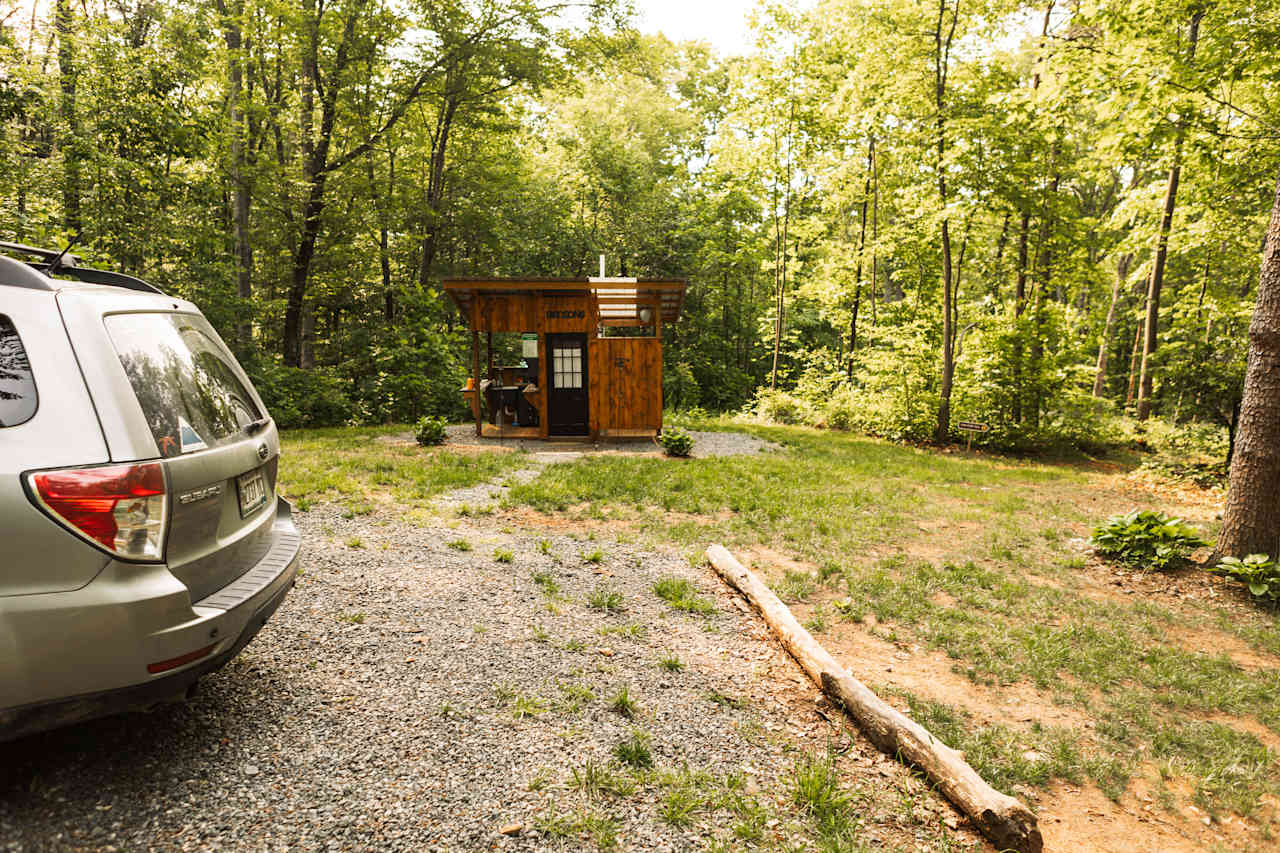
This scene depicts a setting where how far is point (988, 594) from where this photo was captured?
545 cm

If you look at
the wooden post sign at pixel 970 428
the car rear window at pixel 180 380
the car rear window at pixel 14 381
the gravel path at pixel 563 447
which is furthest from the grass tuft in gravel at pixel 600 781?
the wooden post sign at pixel 970 428

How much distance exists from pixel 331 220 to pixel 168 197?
3.68 m

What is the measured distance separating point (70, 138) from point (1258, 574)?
17.0 m

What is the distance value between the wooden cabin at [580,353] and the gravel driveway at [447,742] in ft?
28.0

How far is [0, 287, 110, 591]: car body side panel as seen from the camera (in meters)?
1.80

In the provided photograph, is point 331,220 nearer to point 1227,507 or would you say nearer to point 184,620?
point 184,620

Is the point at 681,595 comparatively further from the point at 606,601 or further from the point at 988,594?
the point at 988,594

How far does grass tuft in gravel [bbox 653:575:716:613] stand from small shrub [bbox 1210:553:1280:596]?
196 inches

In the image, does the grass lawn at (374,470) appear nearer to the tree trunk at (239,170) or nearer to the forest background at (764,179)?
the forest background at (764,179)

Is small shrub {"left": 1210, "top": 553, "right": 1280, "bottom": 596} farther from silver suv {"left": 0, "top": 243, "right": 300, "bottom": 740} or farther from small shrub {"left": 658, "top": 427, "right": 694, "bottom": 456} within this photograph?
silver suv {"left": 0, "top": 243, "right": 300, "bottom": 740}

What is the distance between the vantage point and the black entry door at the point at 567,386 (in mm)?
13055

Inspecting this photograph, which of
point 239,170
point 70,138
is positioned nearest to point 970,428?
point 239,170

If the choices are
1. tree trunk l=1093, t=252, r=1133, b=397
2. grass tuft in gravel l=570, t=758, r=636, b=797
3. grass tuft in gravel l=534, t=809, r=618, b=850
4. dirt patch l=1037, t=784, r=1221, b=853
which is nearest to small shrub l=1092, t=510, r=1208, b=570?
dirt patch l=1037, t=784, r=1221, b=853

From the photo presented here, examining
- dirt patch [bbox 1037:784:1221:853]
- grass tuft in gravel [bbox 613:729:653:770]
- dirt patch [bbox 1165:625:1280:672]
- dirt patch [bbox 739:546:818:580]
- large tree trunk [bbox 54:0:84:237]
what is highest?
large tree trunk [bbox 54:0:84:237]
